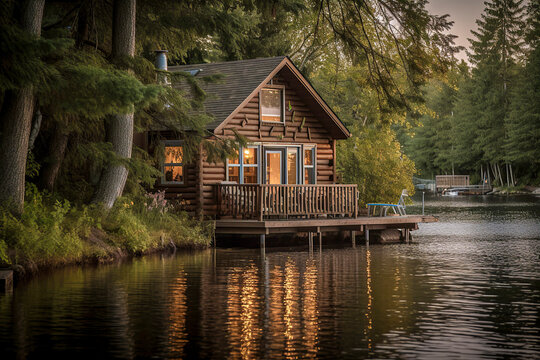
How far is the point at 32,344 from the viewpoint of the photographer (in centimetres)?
1171

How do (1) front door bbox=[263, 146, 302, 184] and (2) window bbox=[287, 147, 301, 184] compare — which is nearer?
(1) front door bbox=[263, 146, 302, 184]

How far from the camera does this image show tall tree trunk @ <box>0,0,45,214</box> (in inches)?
846

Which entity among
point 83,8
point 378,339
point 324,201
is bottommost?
point 378,339

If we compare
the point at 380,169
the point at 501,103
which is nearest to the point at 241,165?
the point at 380,169

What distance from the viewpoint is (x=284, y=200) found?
94.4ft

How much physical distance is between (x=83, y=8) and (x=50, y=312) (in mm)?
14088

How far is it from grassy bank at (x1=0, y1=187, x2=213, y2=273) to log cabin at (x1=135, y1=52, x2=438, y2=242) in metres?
1.40

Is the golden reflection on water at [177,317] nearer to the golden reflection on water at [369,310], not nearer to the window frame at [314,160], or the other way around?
the golden reflection on water at [369,310]

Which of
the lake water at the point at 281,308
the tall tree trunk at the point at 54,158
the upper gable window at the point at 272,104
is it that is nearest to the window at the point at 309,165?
the upper gable window at the point at 272,104

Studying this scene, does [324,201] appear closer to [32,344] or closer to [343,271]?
[343,271]

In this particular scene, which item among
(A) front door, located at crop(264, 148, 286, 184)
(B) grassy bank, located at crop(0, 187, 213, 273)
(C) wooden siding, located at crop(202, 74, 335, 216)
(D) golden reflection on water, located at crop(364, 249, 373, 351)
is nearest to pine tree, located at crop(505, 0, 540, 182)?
(C) wooden siding, located at crop(202, 74, 335, 216)

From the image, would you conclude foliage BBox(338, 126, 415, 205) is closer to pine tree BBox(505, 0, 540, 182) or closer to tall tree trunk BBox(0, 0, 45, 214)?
tall tree trunk BBox(0, 0, 45, 214)

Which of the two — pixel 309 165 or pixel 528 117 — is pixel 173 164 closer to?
pixel 309 165

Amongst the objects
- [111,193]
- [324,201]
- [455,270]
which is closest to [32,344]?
[455,270]
